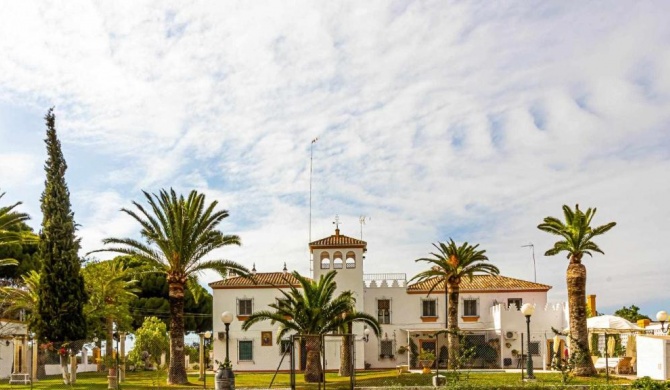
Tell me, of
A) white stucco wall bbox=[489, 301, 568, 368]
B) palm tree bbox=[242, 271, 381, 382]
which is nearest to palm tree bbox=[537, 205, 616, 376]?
palm tree bbox=[242, 271, 381, 382]

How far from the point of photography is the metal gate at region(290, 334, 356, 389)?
980 inches

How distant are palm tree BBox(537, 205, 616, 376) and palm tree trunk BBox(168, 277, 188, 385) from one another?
16521 mm

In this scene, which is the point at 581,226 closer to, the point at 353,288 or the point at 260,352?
the point at 353,288

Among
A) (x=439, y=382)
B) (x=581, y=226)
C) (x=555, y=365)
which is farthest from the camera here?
(x=581, y=226)

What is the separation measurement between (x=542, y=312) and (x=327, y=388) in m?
21.6

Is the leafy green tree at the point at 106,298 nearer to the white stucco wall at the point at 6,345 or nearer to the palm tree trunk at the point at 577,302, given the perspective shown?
the white stucco wall at the point at 6,345

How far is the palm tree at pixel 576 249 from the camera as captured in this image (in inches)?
1264

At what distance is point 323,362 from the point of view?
953 inches

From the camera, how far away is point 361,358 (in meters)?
46.1

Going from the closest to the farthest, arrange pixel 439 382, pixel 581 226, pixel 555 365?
1. pixel 439 382
2. pixel 555 365
3. pixel 581 226

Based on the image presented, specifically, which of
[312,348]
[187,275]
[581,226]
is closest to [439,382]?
[312,348]

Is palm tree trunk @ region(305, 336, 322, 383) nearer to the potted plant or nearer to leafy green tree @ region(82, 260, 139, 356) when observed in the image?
the potted plant

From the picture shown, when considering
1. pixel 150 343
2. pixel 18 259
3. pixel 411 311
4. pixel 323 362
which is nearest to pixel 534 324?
pixel 411 311

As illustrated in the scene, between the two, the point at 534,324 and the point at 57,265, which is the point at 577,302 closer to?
the point at 534,324
